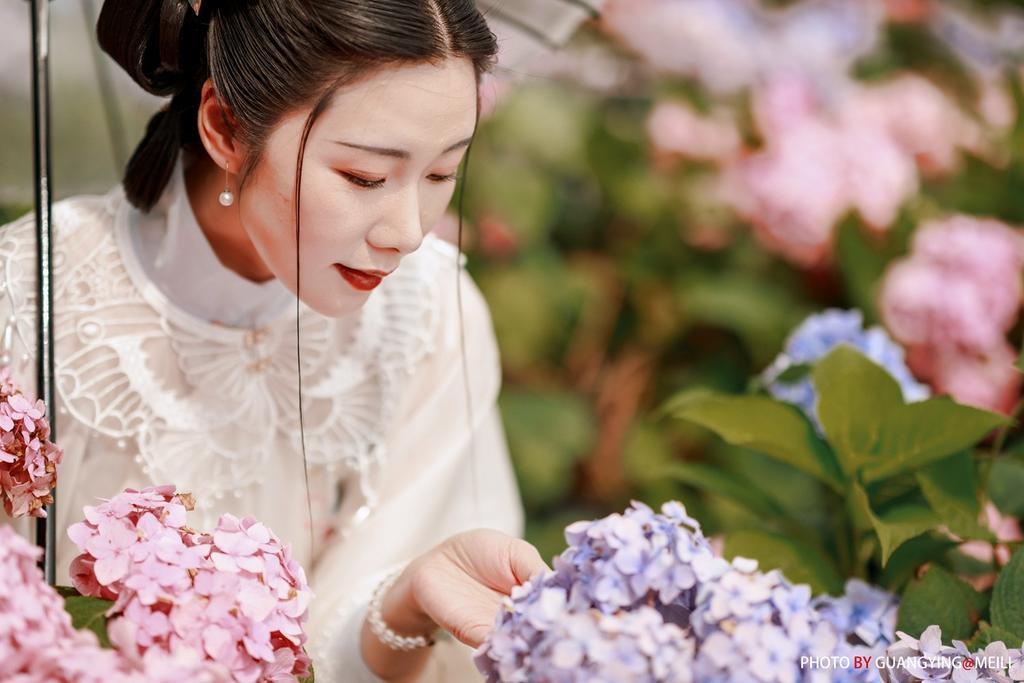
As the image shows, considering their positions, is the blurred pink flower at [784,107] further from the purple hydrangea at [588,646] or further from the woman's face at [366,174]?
the purple hydrangea at [588,646]

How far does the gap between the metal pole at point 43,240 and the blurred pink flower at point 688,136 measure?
1.25m

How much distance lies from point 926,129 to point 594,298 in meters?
0.72

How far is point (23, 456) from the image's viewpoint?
2.30 feet

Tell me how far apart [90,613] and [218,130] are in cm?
37

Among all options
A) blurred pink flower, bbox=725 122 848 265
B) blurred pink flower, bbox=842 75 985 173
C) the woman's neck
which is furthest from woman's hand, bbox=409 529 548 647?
blurred pink flower, bbox=842 75 985 173

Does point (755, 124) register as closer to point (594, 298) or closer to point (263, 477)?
point (594, 298)

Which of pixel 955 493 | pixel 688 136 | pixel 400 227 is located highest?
pixel 400 227

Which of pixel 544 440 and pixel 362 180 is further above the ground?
pixel 362 180

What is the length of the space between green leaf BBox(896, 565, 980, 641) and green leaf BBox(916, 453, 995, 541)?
0.15 feet

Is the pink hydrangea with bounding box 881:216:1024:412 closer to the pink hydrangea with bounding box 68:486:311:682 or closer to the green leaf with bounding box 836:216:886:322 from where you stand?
the green leaf with bounding box 836:216:886:322

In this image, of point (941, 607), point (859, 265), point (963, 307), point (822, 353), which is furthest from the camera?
point (859, 265)

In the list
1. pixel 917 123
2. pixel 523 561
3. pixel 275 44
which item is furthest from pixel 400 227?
pixel 917 123

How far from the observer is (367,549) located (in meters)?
1.00

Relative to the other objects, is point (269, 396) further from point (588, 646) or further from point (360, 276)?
point (588, 646)
